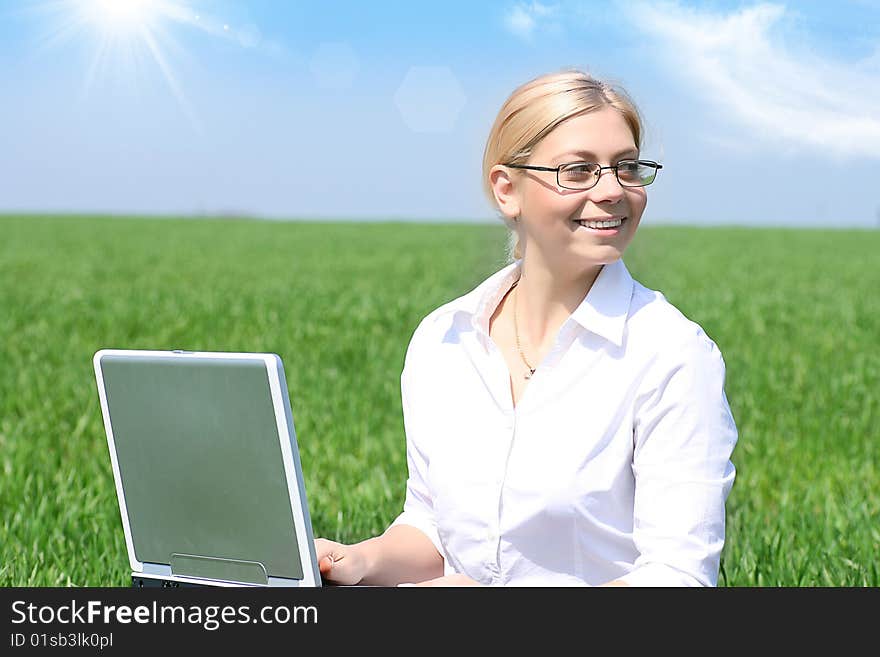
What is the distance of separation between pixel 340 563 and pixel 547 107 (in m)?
1.05

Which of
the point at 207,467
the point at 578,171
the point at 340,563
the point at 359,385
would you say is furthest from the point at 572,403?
the point at 359,385

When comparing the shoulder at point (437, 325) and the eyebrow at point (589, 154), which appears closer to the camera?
the eyebrow at point (589, 154)

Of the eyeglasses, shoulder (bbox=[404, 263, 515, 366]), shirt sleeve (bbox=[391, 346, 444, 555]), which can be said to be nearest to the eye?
the eyeglasses

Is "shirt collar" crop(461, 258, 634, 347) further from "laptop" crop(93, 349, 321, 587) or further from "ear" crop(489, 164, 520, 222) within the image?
"laptop" crop(93, 349, 321, 587)

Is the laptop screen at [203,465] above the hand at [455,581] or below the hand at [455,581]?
above

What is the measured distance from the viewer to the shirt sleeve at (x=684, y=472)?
213 cm

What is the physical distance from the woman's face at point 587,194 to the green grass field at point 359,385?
0.28m

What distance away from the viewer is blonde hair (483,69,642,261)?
7.41 ft

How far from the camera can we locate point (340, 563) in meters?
2.33

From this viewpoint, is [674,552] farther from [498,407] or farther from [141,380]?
[141,380]

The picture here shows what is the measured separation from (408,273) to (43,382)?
11185mm

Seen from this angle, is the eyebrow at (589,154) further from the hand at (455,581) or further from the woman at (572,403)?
the hand at (455,581)

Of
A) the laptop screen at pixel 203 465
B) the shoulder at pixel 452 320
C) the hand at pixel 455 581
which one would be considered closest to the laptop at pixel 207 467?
the laptop screen at pixel 203 465

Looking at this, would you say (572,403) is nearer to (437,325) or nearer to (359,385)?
(437,325)
